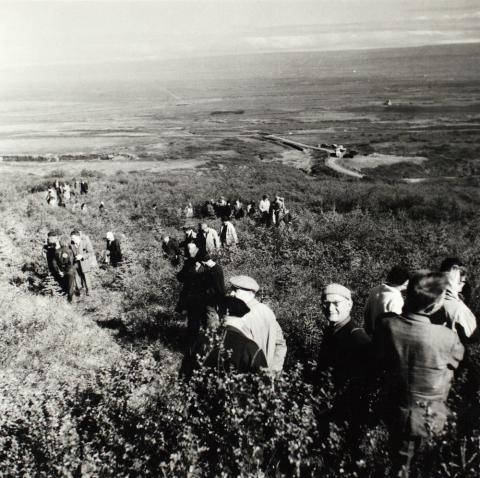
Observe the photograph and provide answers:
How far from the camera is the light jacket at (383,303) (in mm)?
4254

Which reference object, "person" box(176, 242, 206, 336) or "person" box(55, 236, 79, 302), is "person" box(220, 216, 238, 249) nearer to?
"person" box(55, 236, 79, 302)

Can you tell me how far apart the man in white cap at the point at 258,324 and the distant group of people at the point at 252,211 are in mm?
9633

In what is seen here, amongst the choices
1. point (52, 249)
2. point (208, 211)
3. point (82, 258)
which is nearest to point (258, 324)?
point (52, 249)

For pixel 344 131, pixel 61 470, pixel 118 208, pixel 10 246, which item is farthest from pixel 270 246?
pixel 344 131

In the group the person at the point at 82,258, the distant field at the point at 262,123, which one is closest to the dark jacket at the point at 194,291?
the person at the point at 82,258

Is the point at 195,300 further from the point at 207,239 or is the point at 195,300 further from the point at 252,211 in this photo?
the point at 252,211

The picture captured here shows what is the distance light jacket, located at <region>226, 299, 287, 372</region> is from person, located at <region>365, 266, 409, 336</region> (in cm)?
96

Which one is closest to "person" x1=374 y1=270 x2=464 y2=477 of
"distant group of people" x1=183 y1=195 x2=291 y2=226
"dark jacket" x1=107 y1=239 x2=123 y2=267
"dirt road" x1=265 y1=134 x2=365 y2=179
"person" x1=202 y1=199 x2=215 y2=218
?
"dark jacket" x1=107 y1=239 x2=123 y2=267

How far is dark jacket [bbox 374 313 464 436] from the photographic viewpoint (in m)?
2.84

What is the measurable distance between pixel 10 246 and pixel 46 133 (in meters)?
94.5

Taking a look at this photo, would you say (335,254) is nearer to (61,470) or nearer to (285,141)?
(61,470)

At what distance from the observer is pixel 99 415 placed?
3.27 metres

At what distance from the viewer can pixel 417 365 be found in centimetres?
286

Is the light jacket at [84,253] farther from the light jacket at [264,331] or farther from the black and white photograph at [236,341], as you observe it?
the light jacket at [264,331]
